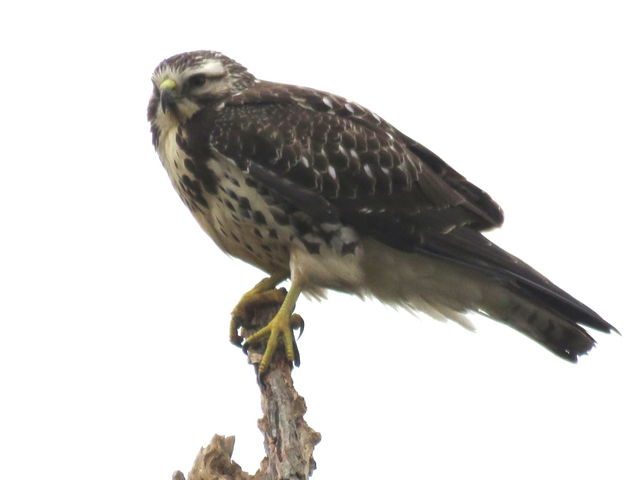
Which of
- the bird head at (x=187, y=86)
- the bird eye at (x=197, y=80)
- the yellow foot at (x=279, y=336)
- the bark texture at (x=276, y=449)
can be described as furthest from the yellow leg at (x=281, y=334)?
the bird eye at (x=197, y=80)

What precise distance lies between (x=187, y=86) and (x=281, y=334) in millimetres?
1815

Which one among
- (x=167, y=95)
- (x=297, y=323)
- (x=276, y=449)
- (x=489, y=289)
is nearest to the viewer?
(x=276, y=449)

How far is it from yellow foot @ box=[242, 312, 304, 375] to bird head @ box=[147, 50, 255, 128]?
58.8 inches

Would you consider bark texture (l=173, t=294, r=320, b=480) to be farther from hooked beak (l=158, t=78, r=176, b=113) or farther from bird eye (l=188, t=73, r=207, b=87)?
bird eye (l=188, t=73, r=207, b=87)

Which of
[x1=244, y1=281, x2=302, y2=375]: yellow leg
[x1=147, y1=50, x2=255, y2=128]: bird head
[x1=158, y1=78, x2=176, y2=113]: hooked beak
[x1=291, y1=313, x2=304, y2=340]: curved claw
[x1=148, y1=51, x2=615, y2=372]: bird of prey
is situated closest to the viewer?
[x1=244, y1=281, x2=302, y2=375]: yellow leg

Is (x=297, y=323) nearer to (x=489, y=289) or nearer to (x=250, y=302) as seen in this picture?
(x=250, y=302)

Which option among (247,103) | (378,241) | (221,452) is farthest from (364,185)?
(221,452)

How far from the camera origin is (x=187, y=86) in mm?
8289

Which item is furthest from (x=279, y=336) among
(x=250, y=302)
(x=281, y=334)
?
(x=250, y=302)

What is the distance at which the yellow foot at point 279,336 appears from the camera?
731 cm

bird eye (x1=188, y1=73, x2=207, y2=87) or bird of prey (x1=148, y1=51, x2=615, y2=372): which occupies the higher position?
bird eye (x1=188, y1=73, x2=207, y2=87)

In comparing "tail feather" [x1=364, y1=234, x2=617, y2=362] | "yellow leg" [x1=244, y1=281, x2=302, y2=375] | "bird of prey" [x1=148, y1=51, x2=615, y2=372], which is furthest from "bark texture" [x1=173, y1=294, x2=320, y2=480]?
"tail feather" [x1=364, y1=234, x2=617, y2=362]

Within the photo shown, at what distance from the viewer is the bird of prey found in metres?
7.88

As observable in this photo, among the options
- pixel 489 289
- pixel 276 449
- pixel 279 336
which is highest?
pixel 489 289
